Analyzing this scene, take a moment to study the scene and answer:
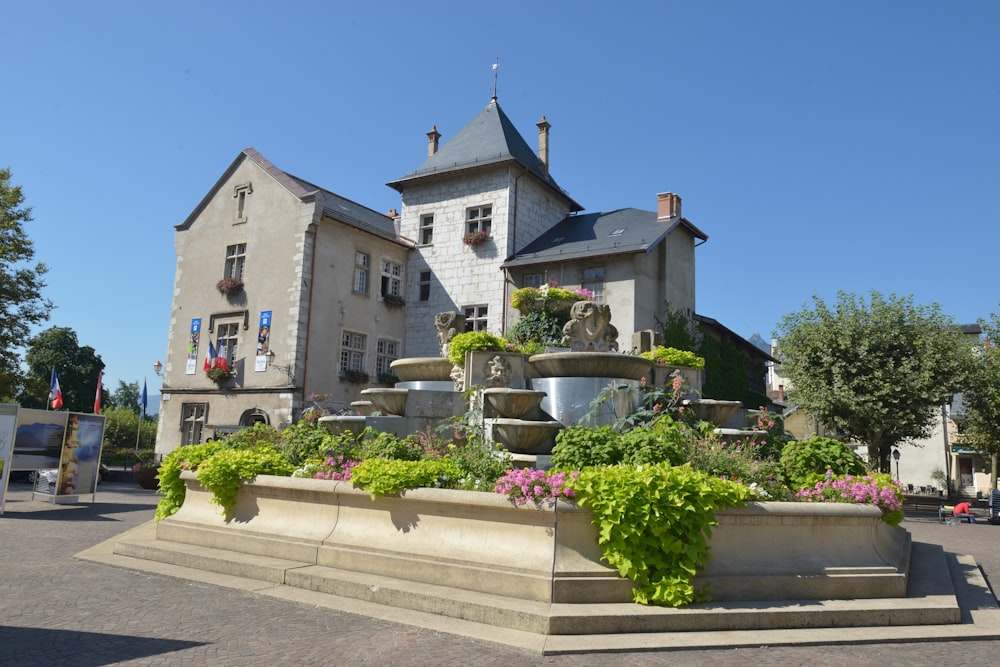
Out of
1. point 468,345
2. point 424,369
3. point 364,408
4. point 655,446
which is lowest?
point 655,446

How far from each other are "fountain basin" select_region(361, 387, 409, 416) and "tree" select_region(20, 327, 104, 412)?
179ft

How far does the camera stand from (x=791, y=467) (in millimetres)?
8484

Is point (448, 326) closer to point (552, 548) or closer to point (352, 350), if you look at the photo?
point (552, 548)

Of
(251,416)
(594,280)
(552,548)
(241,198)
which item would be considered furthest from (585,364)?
(241,198)

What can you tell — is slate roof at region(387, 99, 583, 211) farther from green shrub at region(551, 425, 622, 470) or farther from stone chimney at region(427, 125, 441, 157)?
green shrub at region(551, 425, 622, 470)

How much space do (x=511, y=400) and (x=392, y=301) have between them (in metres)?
21.6

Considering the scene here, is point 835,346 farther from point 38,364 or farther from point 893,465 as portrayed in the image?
point 38,364

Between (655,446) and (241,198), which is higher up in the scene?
(241,198)

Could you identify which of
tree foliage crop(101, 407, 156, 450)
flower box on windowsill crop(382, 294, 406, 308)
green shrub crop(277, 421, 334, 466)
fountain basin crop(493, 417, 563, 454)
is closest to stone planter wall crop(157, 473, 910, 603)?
green shrub crop(277, 421, 334, 466)

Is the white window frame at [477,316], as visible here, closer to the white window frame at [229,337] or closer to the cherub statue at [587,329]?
the white window frame at [229,337]

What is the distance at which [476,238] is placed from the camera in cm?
3044

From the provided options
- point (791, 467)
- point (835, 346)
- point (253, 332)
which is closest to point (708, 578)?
point (791, 467)

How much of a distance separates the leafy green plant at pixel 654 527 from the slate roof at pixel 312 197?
2378 cm

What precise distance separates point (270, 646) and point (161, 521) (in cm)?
500
